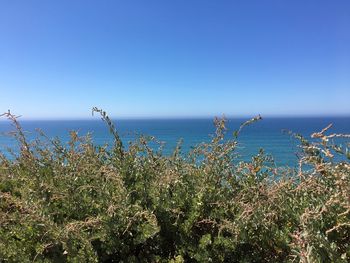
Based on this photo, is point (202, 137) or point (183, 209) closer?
point (183, 209)

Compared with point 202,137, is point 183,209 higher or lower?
higher

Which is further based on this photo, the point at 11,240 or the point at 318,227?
the point at 11,240

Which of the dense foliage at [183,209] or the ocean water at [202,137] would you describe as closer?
the dense foliage at [183,209]

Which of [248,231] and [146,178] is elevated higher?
[146,178]

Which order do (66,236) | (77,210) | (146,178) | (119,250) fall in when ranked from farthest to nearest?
1. (146,178)
2. (77,210)
3. (119,250)
4. (66,236)

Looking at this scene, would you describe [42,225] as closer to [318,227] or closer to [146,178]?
[146,178]

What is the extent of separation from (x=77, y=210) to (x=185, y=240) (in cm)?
76

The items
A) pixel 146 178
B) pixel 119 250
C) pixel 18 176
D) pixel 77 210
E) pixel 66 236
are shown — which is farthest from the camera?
pixel 18 176

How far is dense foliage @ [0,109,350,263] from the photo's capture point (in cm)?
236

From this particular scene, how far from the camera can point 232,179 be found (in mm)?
2959

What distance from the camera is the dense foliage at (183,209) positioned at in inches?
92.9

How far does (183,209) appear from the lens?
2805mm

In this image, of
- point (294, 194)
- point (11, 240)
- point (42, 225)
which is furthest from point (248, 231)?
point (11, 240)

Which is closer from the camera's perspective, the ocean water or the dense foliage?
the dense foliage
